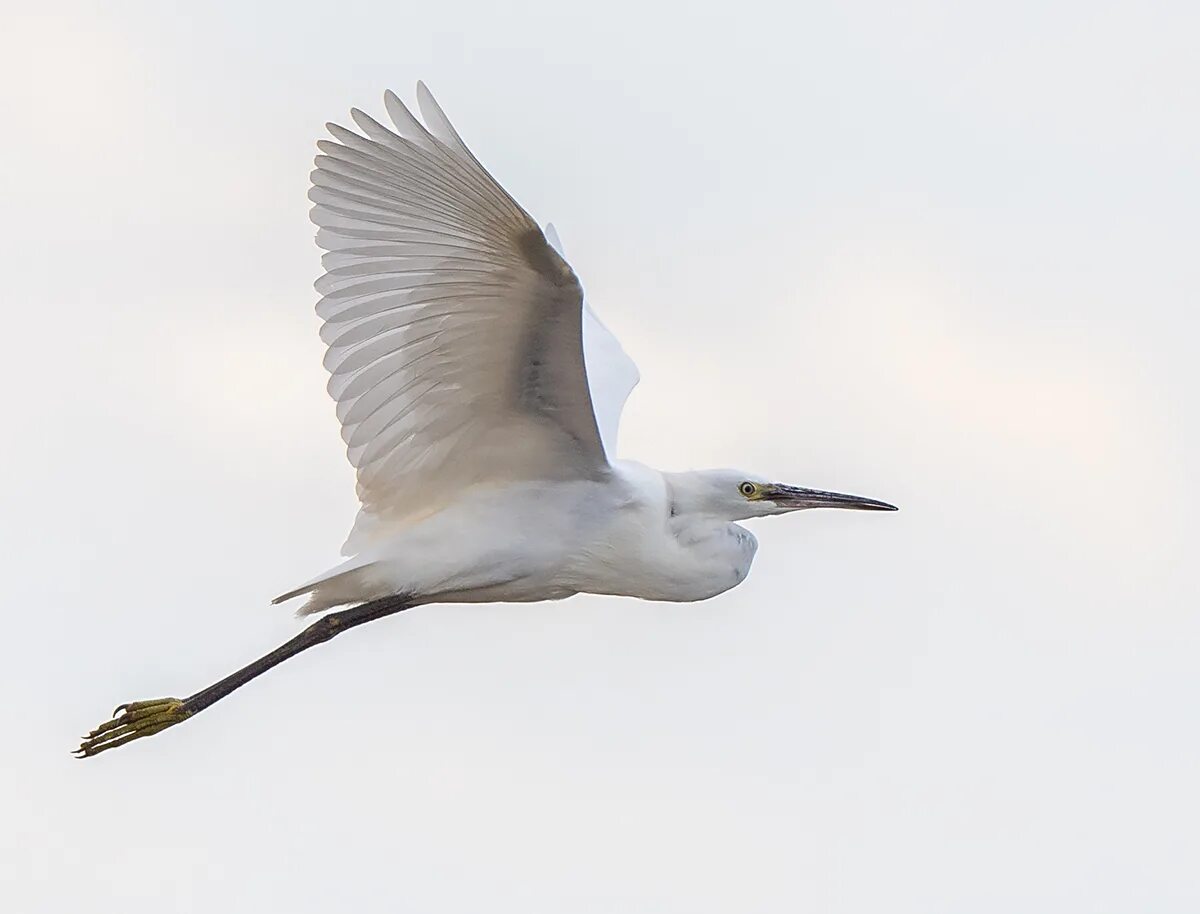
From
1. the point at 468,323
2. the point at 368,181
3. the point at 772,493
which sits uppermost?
the point at 368,181

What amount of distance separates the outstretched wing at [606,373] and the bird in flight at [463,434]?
431mm

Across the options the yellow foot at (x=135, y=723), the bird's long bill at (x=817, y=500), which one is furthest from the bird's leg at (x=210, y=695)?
the bird's long bill at (x=817, y=500)

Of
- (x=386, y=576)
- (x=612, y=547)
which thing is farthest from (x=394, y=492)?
(x=612, y=547)

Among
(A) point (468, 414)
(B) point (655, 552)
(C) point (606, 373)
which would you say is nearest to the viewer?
(A) point (468, 414)

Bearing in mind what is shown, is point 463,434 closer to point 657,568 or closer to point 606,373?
point 657,568

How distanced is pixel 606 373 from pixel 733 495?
1.68 m

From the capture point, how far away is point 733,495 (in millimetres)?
10680

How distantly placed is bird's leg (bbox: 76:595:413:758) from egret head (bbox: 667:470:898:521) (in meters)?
1.47

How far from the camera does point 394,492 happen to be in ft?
33.7

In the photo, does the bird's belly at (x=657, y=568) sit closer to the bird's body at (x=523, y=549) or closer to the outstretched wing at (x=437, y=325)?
the bird's body at (x=523, y=549)

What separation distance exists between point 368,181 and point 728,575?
9.06 feet

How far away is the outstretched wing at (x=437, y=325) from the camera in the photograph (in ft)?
29.5

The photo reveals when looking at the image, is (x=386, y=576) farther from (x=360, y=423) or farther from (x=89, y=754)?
(x=89, y=754)

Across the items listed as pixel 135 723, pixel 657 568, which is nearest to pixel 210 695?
pixel 135 723
